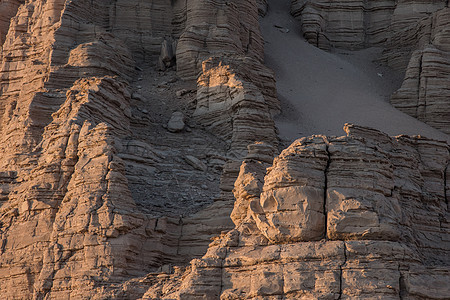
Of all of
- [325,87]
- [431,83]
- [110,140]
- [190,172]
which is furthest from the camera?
[325,87]

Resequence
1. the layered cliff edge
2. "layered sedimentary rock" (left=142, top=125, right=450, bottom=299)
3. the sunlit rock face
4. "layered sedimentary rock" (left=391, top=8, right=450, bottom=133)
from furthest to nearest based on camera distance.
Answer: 1. the sunlit rock face
2. "layered sedimentary rock" (left=391, top=8, right=450, bottom=133)
3. the layered cliff edge
4. "layered sedimentary rock" (left=142, top=125, right=450, bottom=299)

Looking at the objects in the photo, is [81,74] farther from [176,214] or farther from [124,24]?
[176,214]

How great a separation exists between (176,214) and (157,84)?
48.5ft

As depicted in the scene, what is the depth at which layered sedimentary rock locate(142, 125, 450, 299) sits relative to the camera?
26062 millimetres

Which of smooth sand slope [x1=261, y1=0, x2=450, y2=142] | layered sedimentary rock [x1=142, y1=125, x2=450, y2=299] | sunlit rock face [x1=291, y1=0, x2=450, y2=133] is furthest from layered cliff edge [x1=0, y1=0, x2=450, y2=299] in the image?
smooth sand slope [x1=261, y1=0, x2=450, y2=142]

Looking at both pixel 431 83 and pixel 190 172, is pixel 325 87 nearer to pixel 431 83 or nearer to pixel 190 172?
pixel 431 83

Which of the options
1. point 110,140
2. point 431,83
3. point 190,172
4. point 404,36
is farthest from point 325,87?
point 110,140

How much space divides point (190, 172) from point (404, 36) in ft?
79.8

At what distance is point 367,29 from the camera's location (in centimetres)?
6606

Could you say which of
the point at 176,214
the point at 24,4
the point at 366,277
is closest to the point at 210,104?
the point at 176,214

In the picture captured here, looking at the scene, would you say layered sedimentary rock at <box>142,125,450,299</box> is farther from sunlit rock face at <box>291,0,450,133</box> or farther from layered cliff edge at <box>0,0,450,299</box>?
sunlit rock face at <box>291,0,450,133</box>

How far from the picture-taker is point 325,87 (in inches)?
2219

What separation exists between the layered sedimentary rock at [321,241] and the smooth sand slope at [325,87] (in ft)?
56.7

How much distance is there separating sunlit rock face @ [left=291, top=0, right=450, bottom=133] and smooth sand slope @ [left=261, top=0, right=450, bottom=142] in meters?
0.96
